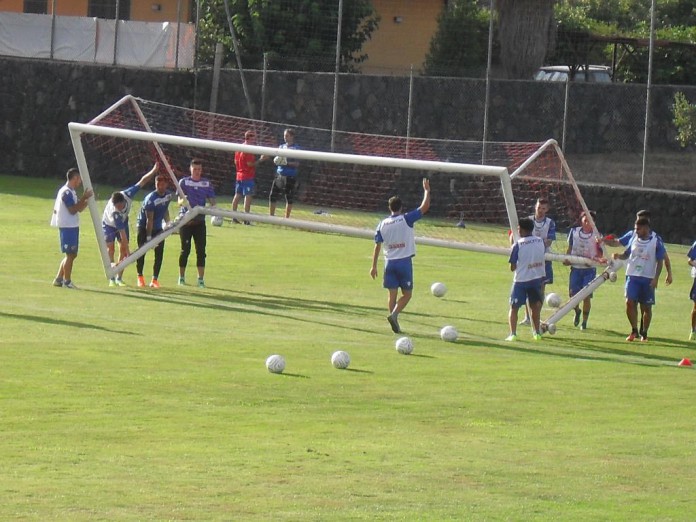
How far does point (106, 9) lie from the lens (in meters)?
44.5

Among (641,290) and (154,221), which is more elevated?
(154,221)

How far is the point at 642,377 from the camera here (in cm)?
1622

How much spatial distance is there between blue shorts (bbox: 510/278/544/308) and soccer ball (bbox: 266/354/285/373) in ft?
13.9

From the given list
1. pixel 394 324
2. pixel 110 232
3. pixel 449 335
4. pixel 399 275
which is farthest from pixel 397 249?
pixel 110 232

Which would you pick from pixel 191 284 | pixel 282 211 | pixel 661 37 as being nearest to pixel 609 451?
pixel 191 284

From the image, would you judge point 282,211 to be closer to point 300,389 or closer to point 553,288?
point 553,288

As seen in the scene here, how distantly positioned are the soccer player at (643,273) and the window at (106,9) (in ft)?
90.2

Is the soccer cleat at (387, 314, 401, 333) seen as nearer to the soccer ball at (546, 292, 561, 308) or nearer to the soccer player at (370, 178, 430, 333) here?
the soccer player at (370, 178, 430, 333)

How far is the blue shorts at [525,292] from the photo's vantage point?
724 inches

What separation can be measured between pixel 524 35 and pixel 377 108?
5.08 metres

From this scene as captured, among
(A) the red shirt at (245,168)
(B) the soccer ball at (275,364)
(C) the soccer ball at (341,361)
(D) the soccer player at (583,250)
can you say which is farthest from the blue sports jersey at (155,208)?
(A) the red shirt at (245,168)

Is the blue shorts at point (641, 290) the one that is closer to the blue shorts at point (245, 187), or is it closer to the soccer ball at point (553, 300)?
the soccer ball at point (553, 300)

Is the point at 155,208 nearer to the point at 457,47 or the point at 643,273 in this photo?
the point at 643,273

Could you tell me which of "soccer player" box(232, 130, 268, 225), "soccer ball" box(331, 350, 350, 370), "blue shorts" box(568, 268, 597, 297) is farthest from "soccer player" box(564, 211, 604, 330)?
"soccer player" box(232, 130, 268, 225)
